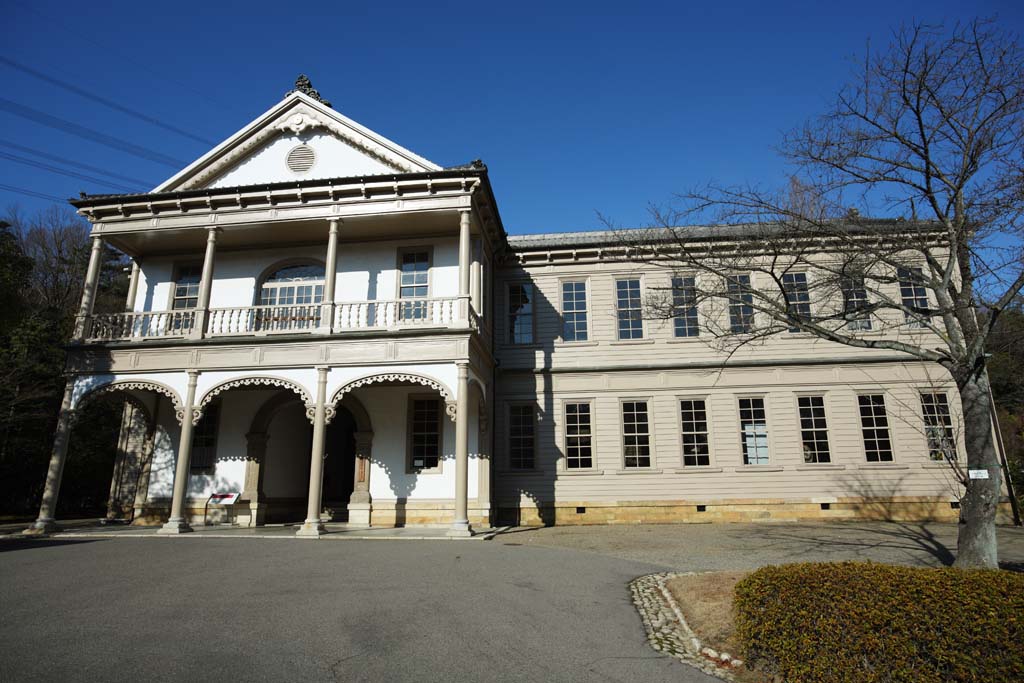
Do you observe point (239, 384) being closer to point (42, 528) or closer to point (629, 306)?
point (42, 528)

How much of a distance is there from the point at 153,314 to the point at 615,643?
15.3 meters

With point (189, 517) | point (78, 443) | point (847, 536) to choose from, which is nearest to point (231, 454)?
point (189, 517)

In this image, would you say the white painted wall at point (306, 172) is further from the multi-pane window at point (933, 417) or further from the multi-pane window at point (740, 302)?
the multi-pane window at point (933, 417)

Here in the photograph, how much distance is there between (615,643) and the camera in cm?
657

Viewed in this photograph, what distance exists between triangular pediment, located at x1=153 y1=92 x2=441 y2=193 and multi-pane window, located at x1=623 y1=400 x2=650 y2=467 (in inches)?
401

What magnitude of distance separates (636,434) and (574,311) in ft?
14.1

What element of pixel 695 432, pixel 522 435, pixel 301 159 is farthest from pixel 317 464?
pixel 695 432

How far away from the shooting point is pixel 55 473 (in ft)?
51.7

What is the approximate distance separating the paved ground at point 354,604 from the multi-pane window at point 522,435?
513 centimetres

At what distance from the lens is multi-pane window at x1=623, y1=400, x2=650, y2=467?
18391 mm

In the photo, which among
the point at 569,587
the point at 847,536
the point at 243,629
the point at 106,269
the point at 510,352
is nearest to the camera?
the point at 243,629

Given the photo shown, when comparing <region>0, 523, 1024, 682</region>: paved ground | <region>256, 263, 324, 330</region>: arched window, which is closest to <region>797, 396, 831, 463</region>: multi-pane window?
<region>0, 523, 1024, 682</region>: paved ground

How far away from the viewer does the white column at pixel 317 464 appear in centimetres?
1410

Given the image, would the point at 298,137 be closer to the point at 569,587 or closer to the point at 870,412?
the point at 569,587
